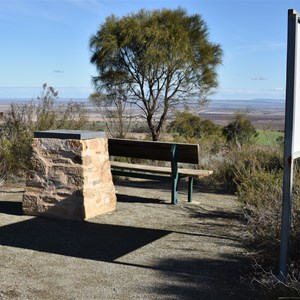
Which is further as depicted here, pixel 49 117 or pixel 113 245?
pixel 49 117

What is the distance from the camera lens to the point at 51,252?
5457mm

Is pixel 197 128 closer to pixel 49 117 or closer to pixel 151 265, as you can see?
pixel 49 117

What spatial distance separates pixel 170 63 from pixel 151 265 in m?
18.1

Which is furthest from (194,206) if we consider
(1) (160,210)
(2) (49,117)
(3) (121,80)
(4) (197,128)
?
(3) (121,80)

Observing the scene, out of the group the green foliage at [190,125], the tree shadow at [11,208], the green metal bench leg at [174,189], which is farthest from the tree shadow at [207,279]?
the green foliage at [190,125]

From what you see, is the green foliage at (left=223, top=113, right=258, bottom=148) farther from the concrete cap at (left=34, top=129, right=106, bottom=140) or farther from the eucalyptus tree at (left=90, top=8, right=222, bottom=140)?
the concrete cap at (left=34, top=129, right=106, bottom=140)

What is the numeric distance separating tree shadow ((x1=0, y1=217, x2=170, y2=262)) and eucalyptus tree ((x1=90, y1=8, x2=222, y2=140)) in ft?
49.8

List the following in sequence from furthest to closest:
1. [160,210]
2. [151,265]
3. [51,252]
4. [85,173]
Result: 1. [160,210]
2. [85,173]
3. [51,252]
4. [151,265]

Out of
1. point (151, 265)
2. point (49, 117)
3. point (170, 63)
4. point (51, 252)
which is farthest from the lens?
point (170, 63)

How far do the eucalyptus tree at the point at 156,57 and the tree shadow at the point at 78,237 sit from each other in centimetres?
1518

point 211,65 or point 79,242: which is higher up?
point 211,65

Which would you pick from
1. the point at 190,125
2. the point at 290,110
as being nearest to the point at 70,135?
the point at 290,110

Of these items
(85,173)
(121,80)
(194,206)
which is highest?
(121,80)

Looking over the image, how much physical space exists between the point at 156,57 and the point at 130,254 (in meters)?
17.5
